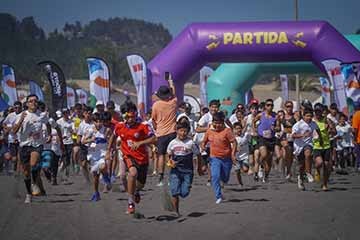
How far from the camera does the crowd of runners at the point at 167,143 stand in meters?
9.80

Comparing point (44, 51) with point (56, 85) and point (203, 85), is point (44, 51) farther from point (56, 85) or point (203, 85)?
point (56, 85)

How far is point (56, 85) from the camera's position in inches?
827

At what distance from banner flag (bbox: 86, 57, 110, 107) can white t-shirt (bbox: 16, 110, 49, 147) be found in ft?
28.7

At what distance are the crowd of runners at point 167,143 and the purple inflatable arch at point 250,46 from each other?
12.4 feet

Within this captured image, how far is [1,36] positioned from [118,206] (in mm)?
75386

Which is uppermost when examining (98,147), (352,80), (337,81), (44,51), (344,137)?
(44,51)

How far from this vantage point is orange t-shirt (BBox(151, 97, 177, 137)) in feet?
42.1

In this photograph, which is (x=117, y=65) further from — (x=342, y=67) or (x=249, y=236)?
(x=249, y=236)

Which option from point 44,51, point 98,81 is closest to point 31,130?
point 98,81

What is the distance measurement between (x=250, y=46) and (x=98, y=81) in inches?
189

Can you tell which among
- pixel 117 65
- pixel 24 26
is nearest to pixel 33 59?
pixel 117 65

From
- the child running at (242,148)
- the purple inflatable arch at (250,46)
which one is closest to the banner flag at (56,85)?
the purple inflatable arch at (250,46)

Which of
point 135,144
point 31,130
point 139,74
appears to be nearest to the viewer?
point 135,144

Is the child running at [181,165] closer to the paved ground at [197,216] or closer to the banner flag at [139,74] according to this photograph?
the paved ground at [197,216]
